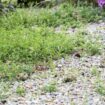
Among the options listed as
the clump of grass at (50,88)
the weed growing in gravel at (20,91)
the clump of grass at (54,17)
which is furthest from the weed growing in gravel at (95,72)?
the clump of grass at (54,17)

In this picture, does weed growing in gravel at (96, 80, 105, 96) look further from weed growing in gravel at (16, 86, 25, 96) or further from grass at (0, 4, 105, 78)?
grass at (0, 4, 105, 78)

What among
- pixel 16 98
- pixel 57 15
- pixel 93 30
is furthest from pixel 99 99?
pixel 57 15

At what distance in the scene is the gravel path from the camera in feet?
14.3

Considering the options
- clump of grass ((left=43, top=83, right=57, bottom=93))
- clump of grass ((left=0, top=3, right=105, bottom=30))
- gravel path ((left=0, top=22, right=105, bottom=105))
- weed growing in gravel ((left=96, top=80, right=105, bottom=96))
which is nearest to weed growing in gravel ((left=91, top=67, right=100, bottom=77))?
gravel path ((left=0, top=22, right=105, bottom=105))

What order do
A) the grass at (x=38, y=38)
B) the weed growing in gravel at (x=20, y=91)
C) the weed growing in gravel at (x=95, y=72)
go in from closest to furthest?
1. the weed growing in gravel at (x=20, y=91)
2. the weed growing in gravel at (x=95, y=72)
3. the grass at (x=38, y=38)

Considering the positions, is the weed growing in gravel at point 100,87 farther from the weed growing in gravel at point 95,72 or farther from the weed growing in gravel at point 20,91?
the weed growing in gravel at point 20,91

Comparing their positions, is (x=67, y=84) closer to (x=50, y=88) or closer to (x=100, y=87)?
(x=50, y=88)

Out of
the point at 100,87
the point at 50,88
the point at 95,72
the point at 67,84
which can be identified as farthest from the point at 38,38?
the point at 100,87

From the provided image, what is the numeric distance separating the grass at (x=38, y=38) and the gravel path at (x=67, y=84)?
8.5 inches

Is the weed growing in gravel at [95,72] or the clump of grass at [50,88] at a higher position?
the weed growing in gravel at [95,72]

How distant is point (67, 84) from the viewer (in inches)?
189

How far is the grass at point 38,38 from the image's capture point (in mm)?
5551

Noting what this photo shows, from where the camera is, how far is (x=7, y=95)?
4562 millimetres

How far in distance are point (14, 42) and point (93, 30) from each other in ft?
4.82
